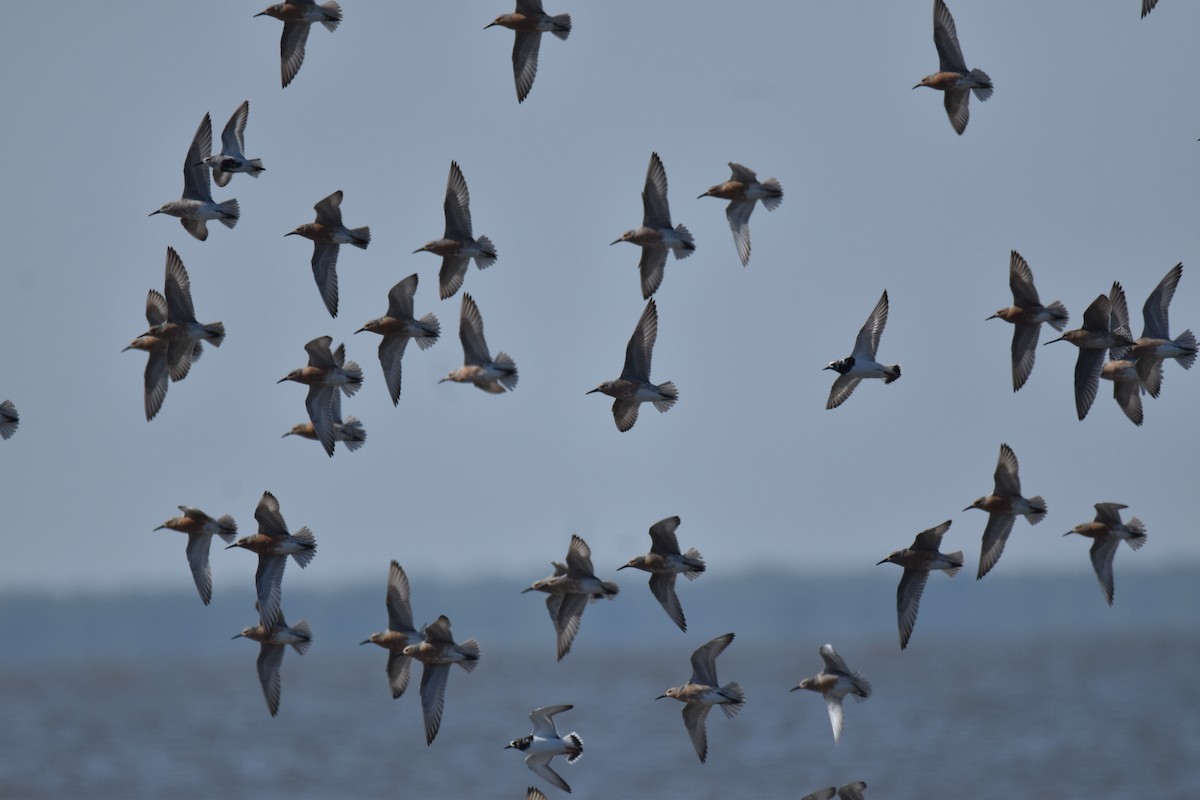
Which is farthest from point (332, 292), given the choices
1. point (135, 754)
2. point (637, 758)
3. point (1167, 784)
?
point (135, 754)

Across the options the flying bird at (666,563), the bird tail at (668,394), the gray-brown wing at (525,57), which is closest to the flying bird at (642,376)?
the bird tail at (668,394)

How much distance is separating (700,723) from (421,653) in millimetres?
3069

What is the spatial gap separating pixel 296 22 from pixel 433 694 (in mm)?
7575

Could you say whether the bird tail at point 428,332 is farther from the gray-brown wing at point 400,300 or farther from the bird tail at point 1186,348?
the bird tail at point 1186,348

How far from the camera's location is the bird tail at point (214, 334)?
20.0m

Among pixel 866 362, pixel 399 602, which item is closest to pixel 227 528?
pixel 399 602

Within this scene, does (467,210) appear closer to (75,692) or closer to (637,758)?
(637,758)

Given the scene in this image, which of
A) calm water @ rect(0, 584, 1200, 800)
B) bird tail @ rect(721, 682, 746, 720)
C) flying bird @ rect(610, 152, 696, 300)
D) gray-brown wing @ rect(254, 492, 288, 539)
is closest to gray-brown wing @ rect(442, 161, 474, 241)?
flying bird @ rect(610, 152, 696, 300)

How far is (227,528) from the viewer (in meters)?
19.5

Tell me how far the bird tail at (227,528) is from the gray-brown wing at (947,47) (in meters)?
9.00

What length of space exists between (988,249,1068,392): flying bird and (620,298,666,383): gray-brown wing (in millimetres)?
3755

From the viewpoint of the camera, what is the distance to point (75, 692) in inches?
3506

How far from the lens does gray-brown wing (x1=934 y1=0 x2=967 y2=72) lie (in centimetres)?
1892

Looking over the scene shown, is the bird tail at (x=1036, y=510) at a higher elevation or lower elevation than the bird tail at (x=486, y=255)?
lower
